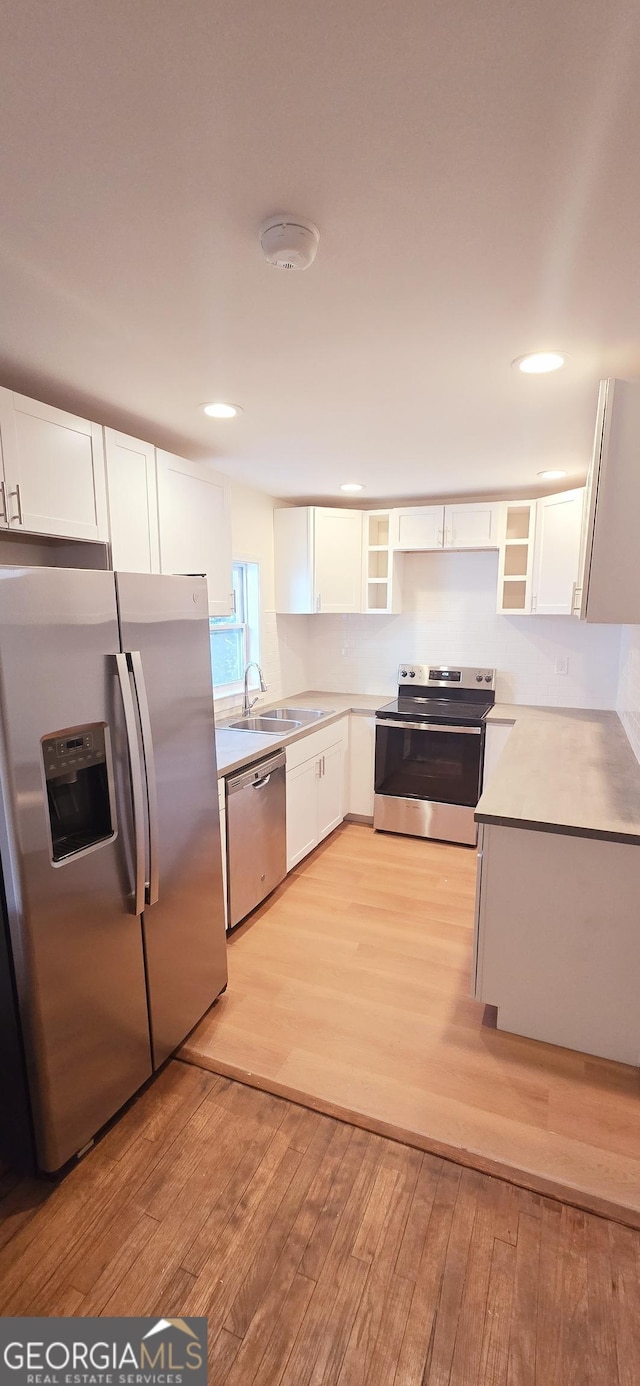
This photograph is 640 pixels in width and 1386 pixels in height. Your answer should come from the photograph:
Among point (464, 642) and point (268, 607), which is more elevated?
point (268, 607)

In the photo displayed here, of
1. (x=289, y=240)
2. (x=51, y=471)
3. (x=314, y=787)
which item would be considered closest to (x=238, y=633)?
(x=314, y=787)

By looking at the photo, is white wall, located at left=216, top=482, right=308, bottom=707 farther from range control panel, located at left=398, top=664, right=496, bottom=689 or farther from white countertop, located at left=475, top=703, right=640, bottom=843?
white countertop, located at left=475, top=703, right=640, bottom=843

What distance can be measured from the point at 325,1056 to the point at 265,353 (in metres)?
2.33

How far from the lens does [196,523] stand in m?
2.78

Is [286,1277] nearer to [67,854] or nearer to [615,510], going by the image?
[67,854]

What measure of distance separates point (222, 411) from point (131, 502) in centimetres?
51

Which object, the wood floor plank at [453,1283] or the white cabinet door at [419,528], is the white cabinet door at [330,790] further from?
the wood floor plank at [453,1283]

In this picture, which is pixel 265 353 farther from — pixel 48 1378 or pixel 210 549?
pixel 48 1378

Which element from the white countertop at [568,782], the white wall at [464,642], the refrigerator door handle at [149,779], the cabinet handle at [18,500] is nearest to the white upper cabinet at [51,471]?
the cabinet handle at [18,500]

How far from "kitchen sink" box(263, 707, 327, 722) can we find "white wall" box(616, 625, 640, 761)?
1801 millimetres

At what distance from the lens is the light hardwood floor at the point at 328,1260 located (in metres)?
1.22

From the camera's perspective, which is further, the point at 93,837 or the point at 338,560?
the point at 338,560

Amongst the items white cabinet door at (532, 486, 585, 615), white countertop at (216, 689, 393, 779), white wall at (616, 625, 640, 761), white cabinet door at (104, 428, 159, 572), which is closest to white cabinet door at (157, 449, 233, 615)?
white cabinet door at (104, 428, 159, 572)

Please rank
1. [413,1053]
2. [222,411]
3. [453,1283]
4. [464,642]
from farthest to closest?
[464,642]
[222,411]
[413,1053]
[453,1283]
